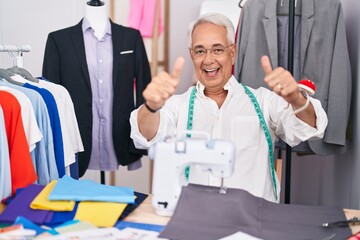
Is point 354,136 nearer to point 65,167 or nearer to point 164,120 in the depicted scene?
point 164,120

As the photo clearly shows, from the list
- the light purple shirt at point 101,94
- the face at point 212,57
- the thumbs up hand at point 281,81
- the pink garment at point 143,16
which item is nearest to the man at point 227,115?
the face at point 212,57

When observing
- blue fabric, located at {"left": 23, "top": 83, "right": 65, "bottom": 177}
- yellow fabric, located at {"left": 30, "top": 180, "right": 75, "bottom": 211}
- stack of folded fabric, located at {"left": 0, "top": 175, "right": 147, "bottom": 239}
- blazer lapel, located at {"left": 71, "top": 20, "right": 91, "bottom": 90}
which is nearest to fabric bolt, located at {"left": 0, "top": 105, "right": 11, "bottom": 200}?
stack of folded fabric, located at {"left": 0, "top": 175, "right": 147, "bottom": 239}

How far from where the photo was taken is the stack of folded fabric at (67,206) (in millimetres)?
1344

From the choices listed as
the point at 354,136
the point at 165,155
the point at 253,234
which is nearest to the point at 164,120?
the point at 165,155

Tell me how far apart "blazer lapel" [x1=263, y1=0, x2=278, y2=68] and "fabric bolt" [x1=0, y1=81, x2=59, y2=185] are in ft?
4.24

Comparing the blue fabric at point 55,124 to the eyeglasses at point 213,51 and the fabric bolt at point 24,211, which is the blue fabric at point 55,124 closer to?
the fabric bolt at point 24,211

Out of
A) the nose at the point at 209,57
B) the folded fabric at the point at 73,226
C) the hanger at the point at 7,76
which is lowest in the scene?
the folded fabric at the point at 73,226

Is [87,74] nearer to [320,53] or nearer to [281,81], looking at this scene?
[320,53]

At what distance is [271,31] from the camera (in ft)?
8.34

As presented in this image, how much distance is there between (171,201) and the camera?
56.5 inches

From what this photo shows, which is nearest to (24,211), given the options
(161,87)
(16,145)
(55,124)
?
(16,145)

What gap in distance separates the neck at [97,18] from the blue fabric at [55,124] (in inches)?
29.3

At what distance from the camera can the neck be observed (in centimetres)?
274

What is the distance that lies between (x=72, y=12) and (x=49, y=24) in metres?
0.22
